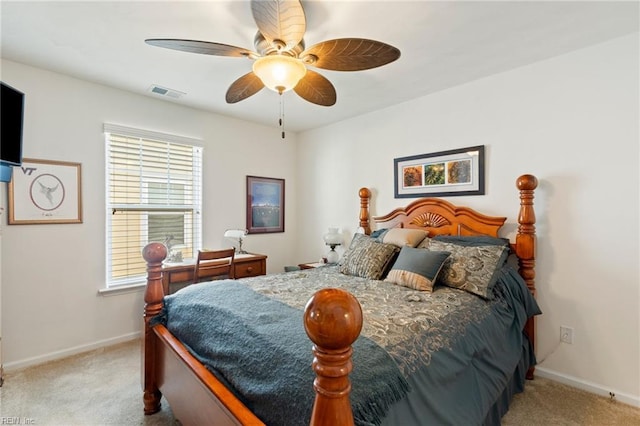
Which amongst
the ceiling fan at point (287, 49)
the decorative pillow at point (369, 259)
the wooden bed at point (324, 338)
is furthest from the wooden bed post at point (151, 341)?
the decorative pillow at point (369, 259)

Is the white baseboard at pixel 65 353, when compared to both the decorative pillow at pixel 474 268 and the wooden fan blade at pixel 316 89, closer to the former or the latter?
the wooden fan blade at pixel 316 89

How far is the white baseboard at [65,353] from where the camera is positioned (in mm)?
2404

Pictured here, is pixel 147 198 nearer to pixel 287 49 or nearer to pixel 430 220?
pixel 287 49

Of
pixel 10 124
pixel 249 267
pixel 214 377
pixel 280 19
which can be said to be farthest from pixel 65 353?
pixel 280 19

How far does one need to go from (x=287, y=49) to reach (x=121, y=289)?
8.89ft

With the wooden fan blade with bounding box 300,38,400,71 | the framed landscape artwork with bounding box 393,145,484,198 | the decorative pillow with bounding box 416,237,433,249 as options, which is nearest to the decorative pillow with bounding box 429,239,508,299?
the decorative pillow with bounding box 416,237,433,249

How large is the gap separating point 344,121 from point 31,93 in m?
3.02

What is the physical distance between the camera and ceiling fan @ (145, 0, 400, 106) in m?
1.45

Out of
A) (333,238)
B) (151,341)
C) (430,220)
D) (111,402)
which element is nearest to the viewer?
(151,341)

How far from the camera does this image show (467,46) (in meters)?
2.15

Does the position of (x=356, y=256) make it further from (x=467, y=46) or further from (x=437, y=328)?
(x=467, y=46)

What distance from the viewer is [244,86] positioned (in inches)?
83.5

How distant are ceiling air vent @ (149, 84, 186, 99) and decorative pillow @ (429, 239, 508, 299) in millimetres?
2921

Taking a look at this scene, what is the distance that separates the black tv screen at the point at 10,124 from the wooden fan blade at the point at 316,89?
6.05 feet
